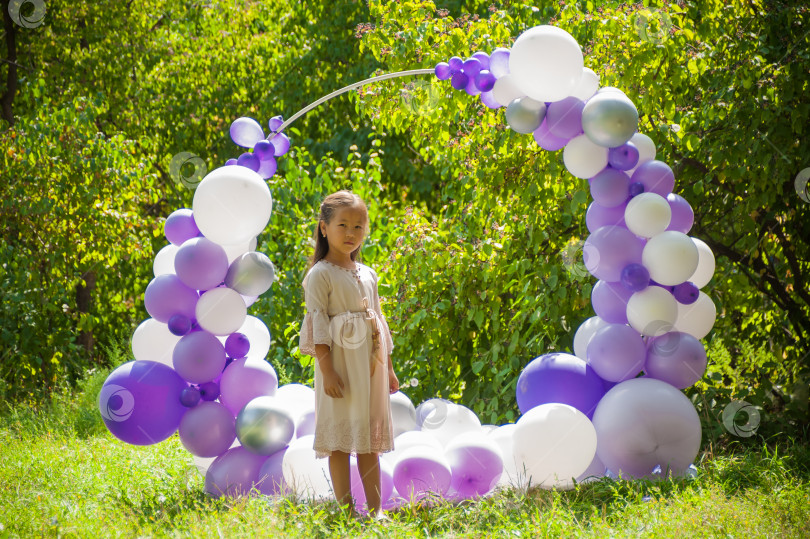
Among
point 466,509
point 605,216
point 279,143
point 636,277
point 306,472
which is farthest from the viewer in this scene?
point 279,143

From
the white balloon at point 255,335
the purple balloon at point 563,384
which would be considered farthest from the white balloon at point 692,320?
the white balloon at point 255,335

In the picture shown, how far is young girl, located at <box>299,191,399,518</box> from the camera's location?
115 inches

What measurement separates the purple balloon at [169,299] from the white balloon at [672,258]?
2.03 m

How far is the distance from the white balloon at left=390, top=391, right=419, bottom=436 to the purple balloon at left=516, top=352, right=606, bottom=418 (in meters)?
0.54

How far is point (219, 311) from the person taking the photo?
3504 millimetres

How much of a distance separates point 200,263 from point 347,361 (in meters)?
0.93

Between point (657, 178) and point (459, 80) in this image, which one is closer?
point (657, 178)

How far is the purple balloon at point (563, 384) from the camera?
3.45 m

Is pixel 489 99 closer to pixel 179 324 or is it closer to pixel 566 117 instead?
pixel 566 117

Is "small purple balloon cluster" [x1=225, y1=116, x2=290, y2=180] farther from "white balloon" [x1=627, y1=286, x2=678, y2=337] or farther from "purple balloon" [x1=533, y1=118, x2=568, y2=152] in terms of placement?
"white balloon" [x1=627, y1=286, x2=678, y2=337]

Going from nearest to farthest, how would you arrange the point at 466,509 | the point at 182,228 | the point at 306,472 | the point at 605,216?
the point at 466,509 < the point at 306,472 < the point at 605,216 < the point at 182,228

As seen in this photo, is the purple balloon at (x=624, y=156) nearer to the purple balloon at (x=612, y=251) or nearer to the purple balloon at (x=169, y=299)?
the purple balloon at (x=612, y=251)

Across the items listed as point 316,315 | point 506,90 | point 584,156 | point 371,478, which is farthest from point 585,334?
point 316,315

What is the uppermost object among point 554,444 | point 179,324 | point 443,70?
point 443,70
